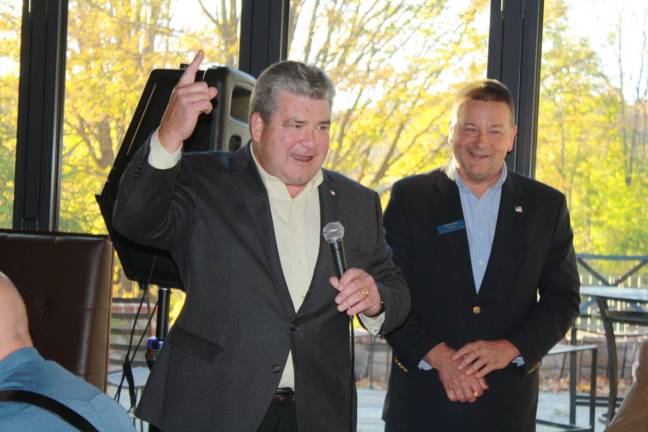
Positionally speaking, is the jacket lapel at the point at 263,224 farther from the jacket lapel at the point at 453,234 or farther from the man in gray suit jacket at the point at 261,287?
the jacket lapel at the point at 453,234

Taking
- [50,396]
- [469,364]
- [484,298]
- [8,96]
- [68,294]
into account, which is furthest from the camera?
[8,96]

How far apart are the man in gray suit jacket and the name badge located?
0.63 meters

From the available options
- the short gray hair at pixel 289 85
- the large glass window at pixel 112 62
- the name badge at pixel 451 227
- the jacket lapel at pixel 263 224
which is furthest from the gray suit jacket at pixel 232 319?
the large glass window at pixel 112 62

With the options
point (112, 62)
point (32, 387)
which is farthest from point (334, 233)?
point (112, 62)

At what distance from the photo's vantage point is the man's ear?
245 cm

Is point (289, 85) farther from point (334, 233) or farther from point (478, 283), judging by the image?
point (478, 283)

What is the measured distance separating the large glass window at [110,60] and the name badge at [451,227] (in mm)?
1642

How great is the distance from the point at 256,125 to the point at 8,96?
103 inches

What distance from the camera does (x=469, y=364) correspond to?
2.88 meters

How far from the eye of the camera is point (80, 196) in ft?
14.9

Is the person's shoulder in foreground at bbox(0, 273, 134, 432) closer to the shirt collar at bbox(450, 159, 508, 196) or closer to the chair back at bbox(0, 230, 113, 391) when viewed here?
the chair back at bbox(0, 230, 113, 391)

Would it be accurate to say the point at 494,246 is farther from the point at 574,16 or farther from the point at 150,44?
the point at 150,44

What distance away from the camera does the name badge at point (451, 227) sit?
305 cm

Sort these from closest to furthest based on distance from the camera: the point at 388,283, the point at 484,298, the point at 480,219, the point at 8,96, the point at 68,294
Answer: the point at 388,283, the point at 484,298, the point at 480,219, the point at 68,294, the point at 8,96
